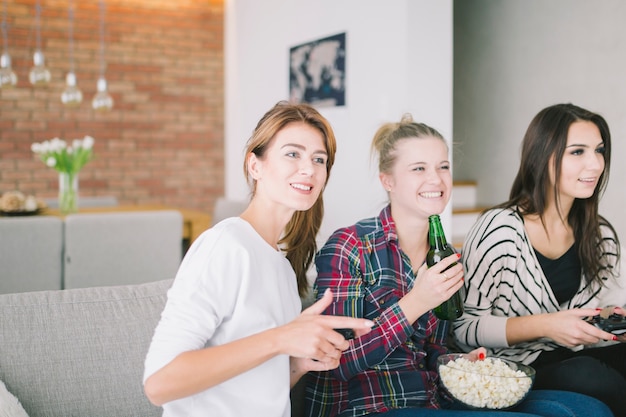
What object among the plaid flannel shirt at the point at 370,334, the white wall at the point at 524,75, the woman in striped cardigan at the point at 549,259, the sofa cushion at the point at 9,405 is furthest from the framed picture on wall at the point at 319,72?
the sofa cushion at the point at 9,405

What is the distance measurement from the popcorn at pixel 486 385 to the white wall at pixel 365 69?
1.23 meters

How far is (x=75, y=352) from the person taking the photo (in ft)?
5.12

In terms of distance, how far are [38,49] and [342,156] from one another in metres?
3.13

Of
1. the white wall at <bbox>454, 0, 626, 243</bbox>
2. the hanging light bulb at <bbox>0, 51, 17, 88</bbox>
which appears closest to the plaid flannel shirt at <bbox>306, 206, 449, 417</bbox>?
the white wall at <bbox>454, 0, 626, 243</bbox>

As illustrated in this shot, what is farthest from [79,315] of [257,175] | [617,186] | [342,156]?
[617,186]

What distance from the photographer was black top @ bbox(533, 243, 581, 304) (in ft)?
6.62

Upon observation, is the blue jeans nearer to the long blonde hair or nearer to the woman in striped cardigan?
the woman in striped cardigan

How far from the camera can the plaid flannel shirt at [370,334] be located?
1.58 metres

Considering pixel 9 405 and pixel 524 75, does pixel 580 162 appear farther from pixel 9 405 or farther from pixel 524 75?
pixel 524 75

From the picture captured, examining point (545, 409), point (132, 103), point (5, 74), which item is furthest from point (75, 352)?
point (132, 103)

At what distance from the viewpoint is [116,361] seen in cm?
160

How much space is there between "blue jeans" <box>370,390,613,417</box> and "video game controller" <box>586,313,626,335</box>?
226 millimetres

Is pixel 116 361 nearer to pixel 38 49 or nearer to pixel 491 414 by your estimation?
pixel 491 414

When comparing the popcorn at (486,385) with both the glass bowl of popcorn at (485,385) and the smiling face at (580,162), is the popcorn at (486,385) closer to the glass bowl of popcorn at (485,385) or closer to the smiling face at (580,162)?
the glass bowl of popcorn at (485,385)
